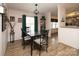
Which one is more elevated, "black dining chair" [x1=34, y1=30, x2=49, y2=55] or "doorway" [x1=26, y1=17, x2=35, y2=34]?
"doorway" [x1=26, y1=17, x2=35, y2=34]

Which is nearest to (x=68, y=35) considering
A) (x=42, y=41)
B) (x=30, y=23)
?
(x=42, y=41)

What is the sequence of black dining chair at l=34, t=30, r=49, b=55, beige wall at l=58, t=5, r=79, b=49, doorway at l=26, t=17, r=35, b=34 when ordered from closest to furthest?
black dining chair at l=34, t=30, r=49, b=55
beige wall at l=58, t=5, r=79, b=49
doorway at l=26, t=17, r=35, b=34

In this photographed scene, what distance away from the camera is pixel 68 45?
3.95 meters

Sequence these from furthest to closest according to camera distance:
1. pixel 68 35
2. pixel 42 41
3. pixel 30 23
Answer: pixel 30 23 < pixel 68 35 < pixel 42 41

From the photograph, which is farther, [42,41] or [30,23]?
[30,23]

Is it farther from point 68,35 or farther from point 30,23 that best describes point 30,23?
point 68,35

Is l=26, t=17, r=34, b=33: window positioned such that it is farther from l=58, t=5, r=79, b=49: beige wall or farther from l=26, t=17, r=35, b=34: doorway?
l=58, t=5, r=79, b=49: beige wall

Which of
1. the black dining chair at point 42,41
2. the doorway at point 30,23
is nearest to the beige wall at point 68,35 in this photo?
the black dining chair at point 42,41

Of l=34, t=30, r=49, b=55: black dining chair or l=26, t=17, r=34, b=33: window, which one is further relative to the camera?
Result: l=26, t=17, r=34, b=33: window

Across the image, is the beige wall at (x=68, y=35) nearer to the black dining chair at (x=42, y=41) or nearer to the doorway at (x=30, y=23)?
the black dining chair at (x=42, y=41)

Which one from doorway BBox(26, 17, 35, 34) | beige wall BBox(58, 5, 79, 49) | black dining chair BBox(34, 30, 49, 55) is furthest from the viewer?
doorway BBox(26, 17, 35, 34)

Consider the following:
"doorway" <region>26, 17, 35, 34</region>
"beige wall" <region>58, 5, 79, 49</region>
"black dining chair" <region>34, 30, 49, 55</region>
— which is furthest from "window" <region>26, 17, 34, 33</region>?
"black dining chair" <region>34, 30, 49, 55</region>

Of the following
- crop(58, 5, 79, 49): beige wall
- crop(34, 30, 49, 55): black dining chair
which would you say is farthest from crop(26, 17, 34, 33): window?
crop(34, 30, 49, 55): black dining chair

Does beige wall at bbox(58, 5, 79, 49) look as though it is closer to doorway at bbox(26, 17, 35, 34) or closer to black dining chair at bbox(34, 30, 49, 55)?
black dining chair at bbox(34, 30, 49, 55)
